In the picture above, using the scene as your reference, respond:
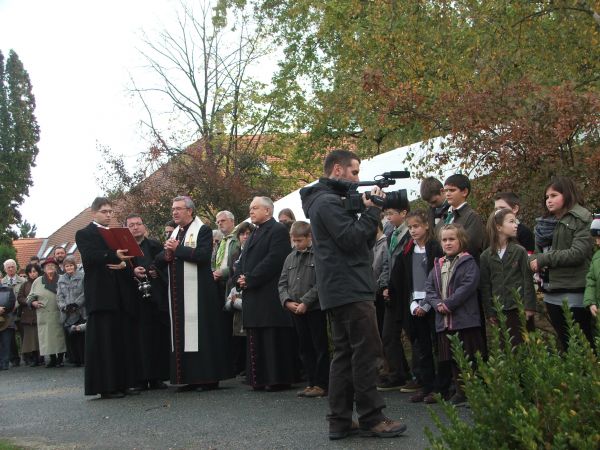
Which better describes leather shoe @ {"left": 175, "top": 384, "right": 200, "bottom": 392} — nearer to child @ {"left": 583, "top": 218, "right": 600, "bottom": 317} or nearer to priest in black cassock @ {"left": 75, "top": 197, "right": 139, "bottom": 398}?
priest in black cassock @ {"left": 75, "top": 197, "right": 139, "bottom": 398}

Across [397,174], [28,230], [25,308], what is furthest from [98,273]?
[28,230]

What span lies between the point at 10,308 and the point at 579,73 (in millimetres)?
12773

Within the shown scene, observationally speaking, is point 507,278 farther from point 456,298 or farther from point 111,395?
point 111,395

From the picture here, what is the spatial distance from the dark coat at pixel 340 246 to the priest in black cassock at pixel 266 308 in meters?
3.49

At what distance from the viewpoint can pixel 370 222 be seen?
7.05 metres

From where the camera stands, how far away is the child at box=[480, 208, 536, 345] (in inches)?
330

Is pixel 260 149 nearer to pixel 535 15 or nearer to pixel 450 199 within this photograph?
pixel 535 15

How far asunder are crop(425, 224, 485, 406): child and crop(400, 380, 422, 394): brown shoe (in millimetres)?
1182

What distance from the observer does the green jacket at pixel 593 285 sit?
768 cm

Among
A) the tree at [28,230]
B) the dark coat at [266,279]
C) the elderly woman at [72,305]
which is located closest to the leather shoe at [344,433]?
the dark coat at [266,279]

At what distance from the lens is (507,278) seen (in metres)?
8.43

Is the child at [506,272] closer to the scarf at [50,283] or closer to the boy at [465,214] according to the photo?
the boy at [465,214]

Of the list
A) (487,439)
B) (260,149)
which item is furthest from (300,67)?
(487,439)

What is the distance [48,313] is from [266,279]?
799 centimetres
